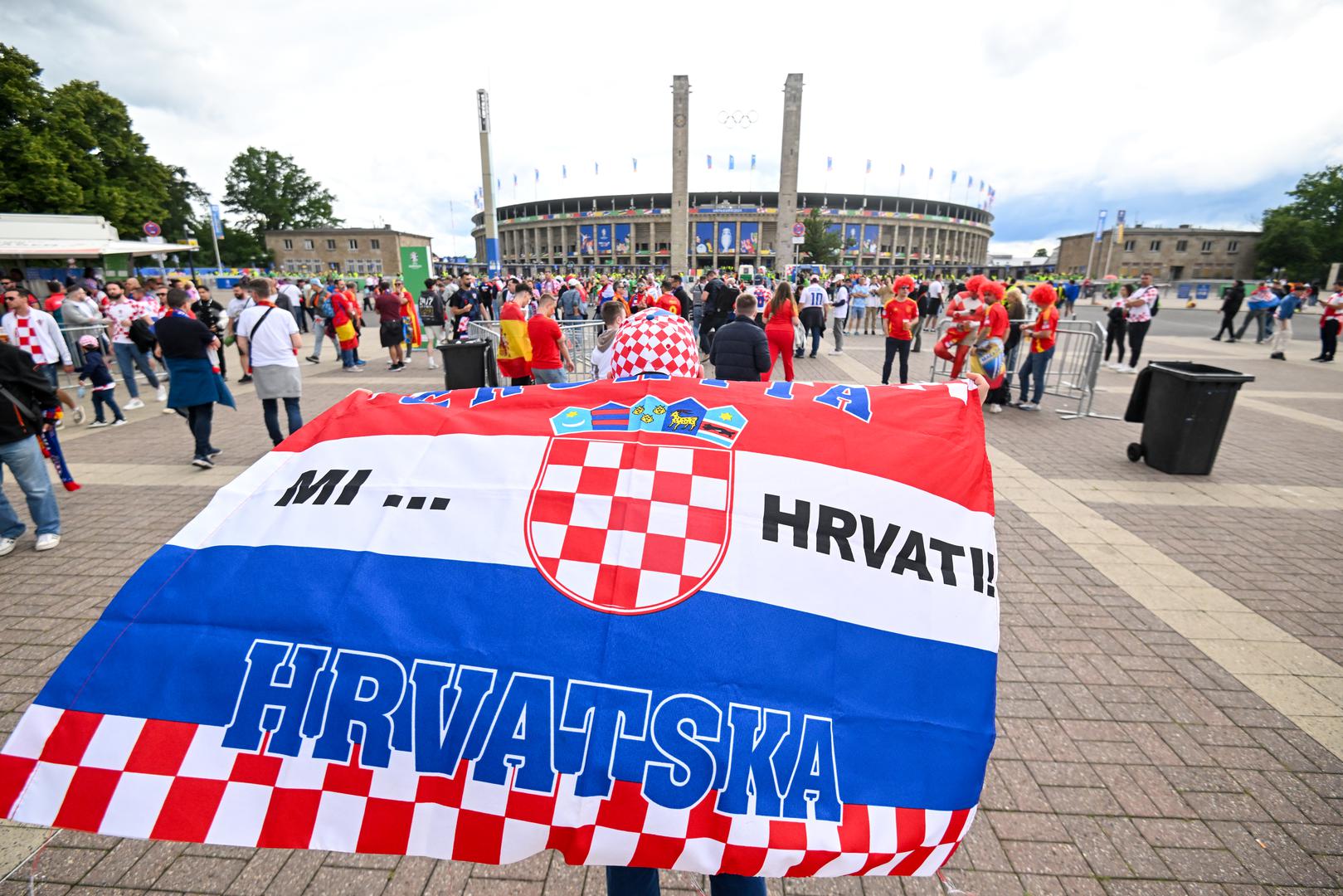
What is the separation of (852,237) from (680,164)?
48.8m

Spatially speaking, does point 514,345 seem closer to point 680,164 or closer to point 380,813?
point 380,813

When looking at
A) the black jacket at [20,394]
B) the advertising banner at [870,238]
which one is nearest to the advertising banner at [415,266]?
the black jacket at [20,394]

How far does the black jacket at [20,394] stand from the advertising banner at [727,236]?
106 metres

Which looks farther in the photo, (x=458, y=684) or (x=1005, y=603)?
(x=1005, y=603)

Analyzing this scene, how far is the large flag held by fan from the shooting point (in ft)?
5.07

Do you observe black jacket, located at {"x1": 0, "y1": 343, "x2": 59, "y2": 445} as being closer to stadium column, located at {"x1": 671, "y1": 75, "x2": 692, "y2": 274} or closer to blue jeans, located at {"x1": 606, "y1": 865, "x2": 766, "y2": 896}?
blue jeans, located at {"x1": 606, "y1": 865, "x2": 766, "y2": 896}

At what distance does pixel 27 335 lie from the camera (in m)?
8.52

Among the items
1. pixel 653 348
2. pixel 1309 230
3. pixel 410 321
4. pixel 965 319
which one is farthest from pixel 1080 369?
pixel 1309 230

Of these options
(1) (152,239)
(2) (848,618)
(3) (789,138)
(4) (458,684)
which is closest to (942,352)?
(2) (848,618)

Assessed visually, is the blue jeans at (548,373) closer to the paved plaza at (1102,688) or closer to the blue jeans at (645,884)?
the paved plaza at (1102,688)

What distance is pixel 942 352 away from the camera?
30.9 ft

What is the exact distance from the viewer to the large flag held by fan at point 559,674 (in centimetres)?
154

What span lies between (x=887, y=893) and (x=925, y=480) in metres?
1.74

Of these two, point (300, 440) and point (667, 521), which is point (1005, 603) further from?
point (300, 440)
